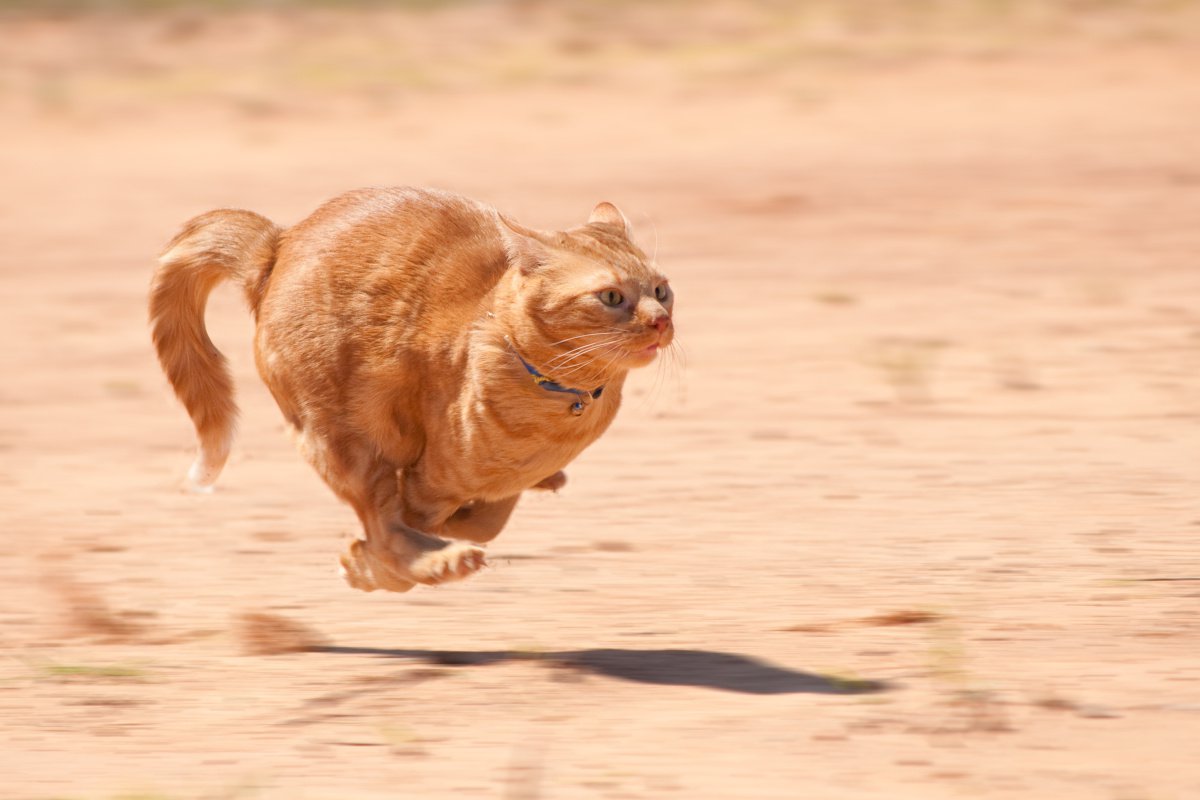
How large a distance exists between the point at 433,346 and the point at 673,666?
1077 mm

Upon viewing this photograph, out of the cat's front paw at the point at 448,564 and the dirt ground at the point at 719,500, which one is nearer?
the dirt ground at the point at 719,500

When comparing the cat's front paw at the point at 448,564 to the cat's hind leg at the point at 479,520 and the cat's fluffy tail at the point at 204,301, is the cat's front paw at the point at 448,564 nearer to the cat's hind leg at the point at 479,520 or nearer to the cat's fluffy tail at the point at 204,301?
the cat's hind leg at the point at 479,520

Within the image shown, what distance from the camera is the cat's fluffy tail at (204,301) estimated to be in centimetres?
512

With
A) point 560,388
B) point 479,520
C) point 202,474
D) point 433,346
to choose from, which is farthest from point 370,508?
point 202,474

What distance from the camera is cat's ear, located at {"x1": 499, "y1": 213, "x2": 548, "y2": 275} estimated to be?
4539mm

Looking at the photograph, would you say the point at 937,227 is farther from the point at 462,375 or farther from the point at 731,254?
the point at 462,375

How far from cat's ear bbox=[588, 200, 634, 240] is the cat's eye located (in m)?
0.42

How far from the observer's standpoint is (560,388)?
14.9ft

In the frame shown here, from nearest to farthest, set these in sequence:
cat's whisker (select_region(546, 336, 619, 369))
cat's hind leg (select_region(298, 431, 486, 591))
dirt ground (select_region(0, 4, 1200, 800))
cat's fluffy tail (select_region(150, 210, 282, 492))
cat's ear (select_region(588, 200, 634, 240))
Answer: dirt ground (select_region(0, 4, 1200, 800)) < cat's whisker (select_region(546, 336, 619, 369)) < cat's hind leg (select_region(298, 431, 486, 591)) < cat's ear (select_region(588, 200, 634, 240)) < cat's fluffy tail (select_region(150, 210, 282, 492))

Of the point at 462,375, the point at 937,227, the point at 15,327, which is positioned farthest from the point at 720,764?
the point at 937,227

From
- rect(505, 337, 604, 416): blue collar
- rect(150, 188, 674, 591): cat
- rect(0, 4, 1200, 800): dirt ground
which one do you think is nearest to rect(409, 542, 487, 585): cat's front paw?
rect(150, 188, 674, 591): cat

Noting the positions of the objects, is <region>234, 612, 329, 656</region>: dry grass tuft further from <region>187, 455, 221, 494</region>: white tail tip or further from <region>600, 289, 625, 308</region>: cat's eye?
<region>600, 289, 625, 308</region>: cat's eye

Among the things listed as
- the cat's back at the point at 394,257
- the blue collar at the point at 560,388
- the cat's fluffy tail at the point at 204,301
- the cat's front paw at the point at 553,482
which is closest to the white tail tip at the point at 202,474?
the cat's fluffy tail at the point at 204,301

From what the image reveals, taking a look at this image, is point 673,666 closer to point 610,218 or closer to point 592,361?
point 592,361
